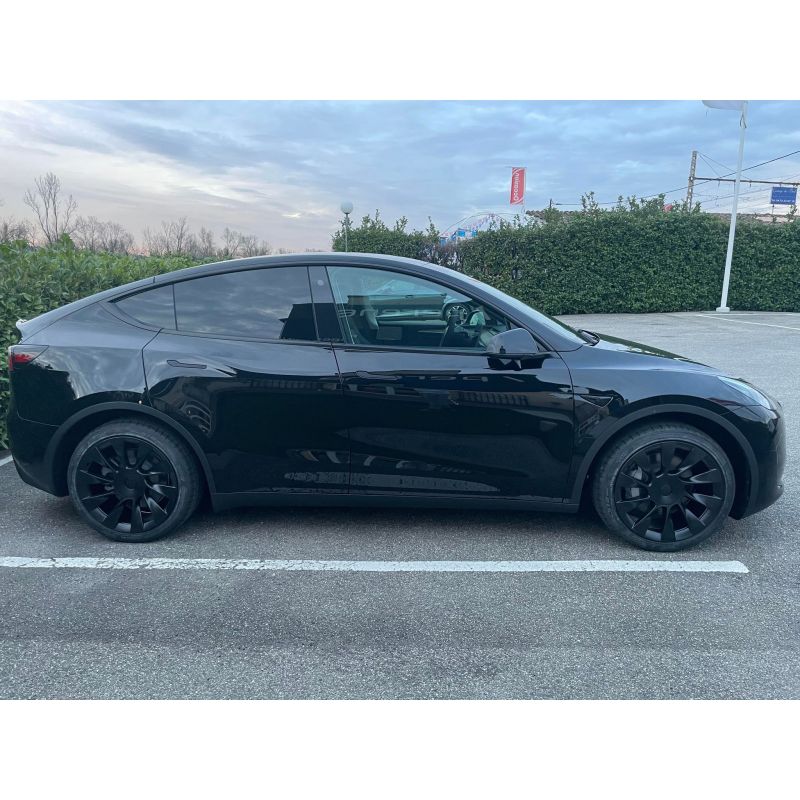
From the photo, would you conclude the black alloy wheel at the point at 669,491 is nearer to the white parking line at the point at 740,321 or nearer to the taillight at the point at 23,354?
the taillight at the point at 23,354

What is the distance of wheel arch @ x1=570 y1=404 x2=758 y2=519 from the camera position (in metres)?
3.35

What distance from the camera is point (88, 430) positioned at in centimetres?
354

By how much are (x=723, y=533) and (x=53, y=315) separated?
4.00 meters

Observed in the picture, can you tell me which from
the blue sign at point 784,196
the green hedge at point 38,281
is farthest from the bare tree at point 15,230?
the blue sign at point 784,196

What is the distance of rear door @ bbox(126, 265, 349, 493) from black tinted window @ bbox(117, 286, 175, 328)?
0.05 ft

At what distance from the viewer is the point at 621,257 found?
19609mm

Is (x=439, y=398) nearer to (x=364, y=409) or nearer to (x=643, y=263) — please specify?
(x=364, y=409)

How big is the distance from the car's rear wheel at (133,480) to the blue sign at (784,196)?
44.8m

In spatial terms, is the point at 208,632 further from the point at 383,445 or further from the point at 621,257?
the point at 621,257

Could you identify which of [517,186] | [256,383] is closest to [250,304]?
[256,383]

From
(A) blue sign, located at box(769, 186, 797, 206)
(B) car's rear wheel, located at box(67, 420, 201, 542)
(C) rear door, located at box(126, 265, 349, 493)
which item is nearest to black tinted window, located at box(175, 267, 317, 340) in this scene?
(C) rear door, located at box(126, 265, 349, 493)

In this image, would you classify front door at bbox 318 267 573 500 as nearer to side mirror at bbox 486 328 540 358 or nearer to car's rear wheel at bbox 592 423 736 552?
side mirror at bbox 486 328 540 358

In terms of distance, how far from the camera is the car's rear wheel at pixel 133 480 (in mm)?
3479

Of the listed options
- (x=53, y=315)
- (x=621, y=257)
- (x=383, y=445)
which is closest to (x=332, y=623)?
(x=383, y=445)
